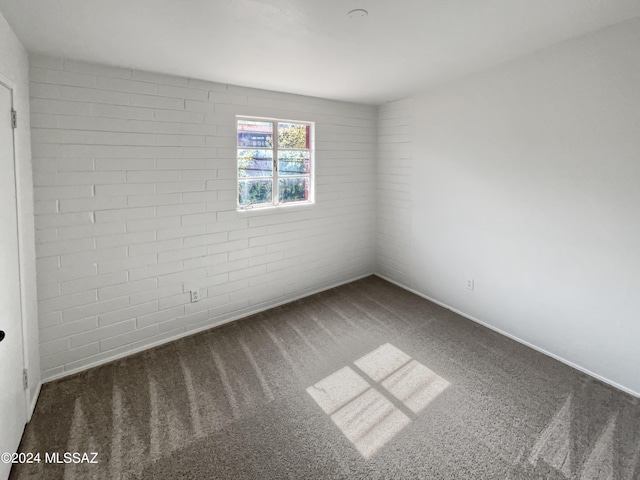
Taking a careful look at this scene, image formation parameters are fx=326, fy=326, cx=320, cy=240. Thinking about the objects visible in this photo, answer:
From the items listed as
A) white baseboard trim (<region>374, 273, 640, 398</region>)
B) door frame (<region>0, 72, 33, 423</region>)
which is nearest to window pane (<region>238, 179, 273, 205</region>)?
door frame (<region>0, 72, 33, 423</region>)

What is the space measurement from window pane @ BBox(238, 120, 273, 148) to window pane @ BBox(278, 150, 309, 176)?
214mm

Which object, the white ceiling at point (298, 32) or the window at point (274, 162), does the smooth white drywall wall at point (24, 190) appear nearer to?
the white ceiling at point (298, 32)

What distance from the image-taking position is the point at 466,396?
239 cm

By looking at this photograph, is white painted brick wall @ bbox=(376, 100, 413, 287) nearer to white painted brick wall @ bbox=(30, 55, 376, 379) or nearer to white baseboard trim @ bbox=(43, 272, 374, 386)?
white baseboard trim @ bbox=(43, 272, 374, 386)

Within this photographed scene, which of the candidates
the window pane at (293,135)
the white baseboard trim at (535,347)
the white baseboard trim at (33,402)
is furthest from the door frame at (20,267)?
the white baseboard trim at (535,347)

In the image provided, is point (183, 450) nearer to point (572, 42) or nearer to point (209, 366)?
point (209, 366)

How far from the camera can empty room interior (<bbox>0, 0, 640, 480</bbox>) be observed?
1892 mm

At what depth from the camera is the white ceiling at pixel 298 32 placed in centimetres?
176

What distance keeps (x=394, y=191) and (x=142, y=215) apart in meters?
3.01

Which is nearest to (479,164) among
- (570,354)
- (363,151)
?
(363,151)

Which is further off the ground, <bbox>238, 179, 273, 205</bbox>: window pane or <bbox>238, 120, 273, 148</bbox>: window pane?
<bbox>238, 120, 273, 148</bbox>: window pane

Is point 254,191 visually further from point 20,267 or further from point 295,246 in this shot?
point 20,267

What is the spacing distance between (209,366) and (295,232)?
69.8 inches

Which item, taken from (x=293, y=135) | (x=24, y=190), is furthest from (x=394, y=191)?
(x=24, y=190)
